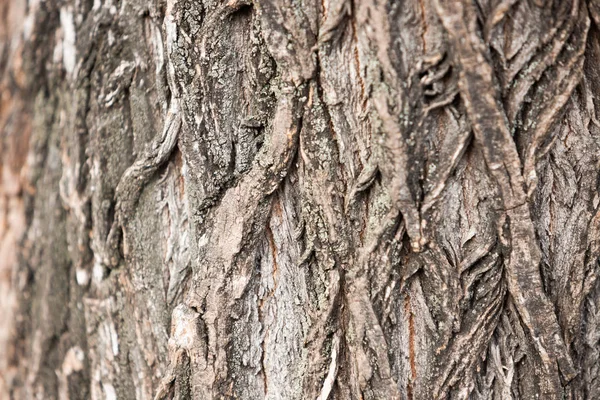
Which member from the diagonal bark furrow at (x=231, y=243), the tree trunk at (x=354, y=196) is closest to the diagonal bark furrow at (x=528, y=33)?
the tree trunk at (x=354, y=196)

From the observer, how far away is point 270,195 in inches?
45.2

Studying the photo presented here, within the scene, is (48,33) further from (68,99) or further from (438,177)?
(438,177)

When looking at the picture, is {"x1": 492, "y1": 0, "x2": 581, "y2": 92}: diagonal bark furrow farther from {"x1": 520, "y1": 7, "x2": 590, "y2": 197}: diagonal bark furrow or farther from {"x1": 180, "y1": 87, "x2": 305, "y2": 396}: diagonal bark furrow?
{"x1": 180, "y1": 87, "x2": 305, "y2": 396}: diagonal bark furrow

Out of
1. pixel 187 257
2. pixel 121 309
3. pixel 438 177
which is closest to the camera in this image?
pixel 438 177

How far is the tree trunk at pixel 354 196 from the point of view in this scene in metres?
1.01

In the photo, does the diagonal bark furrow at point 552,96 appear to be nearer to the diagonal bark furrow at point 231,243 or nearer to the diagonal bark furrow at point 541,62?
the diagonal bark furrow at point 541,62

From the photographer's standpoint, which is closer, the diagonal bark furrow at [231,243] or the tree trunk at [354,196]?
the tree trunk at [354,196]

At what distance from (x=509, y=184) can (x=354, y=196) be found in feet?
0.97

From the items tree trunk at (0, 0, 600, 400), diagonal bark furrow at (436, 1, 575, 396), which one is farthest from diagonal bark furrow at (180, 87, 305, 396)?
diagonal bark furrow at (436, 1, 575, 396)

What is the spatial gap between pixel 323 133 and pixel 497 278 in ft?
1.49

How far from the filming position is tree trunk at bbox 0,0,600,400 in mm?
1009

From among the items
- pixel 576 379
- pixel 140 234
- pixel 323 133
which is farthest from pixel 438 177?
pixel 140 234

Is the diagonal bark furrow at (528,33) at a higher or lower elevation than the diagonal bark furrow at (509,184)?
higher

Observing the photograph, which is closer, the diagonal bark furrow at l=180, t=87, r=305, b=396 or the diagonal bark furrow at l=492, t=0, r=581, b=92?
the diagonal bark furrow at l=492, t=0, r=581, b=92
